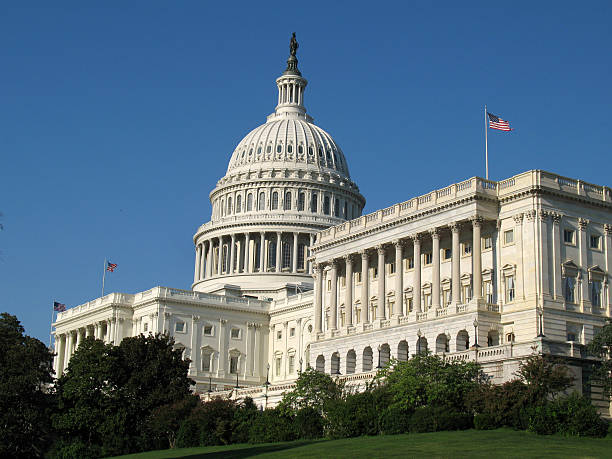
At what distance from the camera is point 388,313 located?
10356cm

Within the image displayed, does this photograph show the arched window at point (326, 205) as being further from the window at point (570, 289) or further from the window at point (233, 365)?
the window at point (570, 289)

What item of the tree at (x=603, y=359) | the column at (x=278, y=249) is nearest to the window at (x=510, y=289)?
the tree at (x=603, y=359)

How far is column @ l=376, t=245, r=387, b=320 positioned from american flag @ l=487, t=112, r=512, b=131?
18376 mm

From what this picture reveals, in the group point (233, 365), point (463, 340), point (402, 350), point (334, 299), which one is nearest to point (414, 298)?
point (402, 350)

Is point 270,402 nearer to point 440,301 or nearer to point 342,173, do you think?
point 440,301

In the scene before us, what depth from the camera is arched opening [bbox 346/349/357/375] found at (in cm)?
10431

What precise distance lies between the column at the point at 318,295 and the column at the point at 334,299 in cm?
253

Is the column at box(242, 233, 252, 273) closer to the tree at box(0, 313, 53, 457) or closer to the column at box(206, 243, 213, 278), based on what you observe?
the column at box(206, 243, 213, 278)

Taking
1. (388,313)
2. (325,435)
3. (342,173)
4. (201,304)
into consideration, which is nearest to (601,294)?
(388,313)

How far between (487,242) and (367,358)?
17427mm

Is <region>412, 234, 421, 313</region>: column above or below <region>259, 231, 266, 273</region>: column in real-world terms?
below

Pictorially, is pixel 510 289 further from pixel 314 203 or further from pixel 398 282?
pixel 314 203

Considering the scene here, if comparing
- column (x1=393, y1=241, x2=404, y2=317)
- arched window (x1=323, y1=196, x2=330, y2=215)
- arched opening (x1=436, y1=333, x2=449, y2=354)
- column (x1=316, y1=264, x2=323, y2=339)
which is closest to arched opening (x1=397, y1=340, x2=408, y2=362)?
column (x1=393, y1=241, x2=404, y2=317)

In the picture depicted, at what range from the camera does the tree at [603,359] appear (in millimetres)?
73812
